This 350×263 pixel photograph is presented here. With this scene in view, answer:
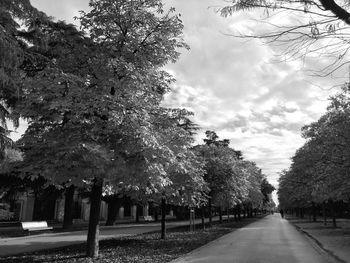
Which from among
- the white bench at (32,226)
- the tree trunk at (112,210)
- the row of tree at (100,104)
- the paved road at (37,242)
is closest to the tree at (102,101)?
the row of tree at (100,104)

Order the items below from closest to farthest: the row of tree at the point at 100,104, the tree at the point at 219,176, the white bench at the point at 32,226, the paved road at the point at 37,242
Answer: the row of tree at the point at 100,104
the paved road at the point at 37,242
the white bench at the point at 32,226
the tree at the point at 219,176

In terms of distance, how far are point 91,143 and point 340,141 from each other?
1237cm

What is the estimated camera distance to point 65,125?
11453mm

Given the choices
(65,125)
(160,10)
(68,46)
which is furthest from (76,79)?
(160,10)

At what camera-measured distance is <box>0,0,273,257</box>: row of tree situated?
1070 centimetres

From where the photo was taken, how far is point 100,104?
1104 centimetres

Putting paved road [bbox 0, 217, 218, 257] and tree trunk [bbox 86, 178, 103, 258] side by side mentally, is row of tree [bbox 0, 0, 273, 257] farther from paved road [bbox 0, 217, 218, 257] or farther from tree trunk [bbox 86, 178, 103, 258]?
paved road [bbox 0, 217, 218, 257]

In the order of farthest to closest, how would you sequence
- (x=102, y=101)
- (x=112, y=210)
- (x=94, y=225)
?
(x=112, y=210)
(x=94, y=225)
(x=102, y=101)

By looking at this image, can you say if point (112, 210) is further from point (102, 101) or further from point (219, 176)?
point (102, 101)

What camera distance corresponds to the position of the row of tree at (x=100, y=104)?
10.7m

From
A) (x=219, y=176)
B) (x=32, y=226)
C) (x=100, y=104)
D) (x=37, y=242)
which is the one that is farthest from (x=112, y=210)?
(x=100, y=104)

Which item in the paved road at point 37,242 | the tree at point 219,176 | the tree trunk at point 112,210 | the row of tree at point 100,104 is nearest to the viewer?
the row of tree at point 100,104

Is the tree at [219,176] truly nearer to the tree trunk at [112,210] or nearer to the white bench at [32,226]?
the tree trunk at [112,210]

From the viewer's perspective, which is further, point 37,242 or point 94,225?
point 37,242
